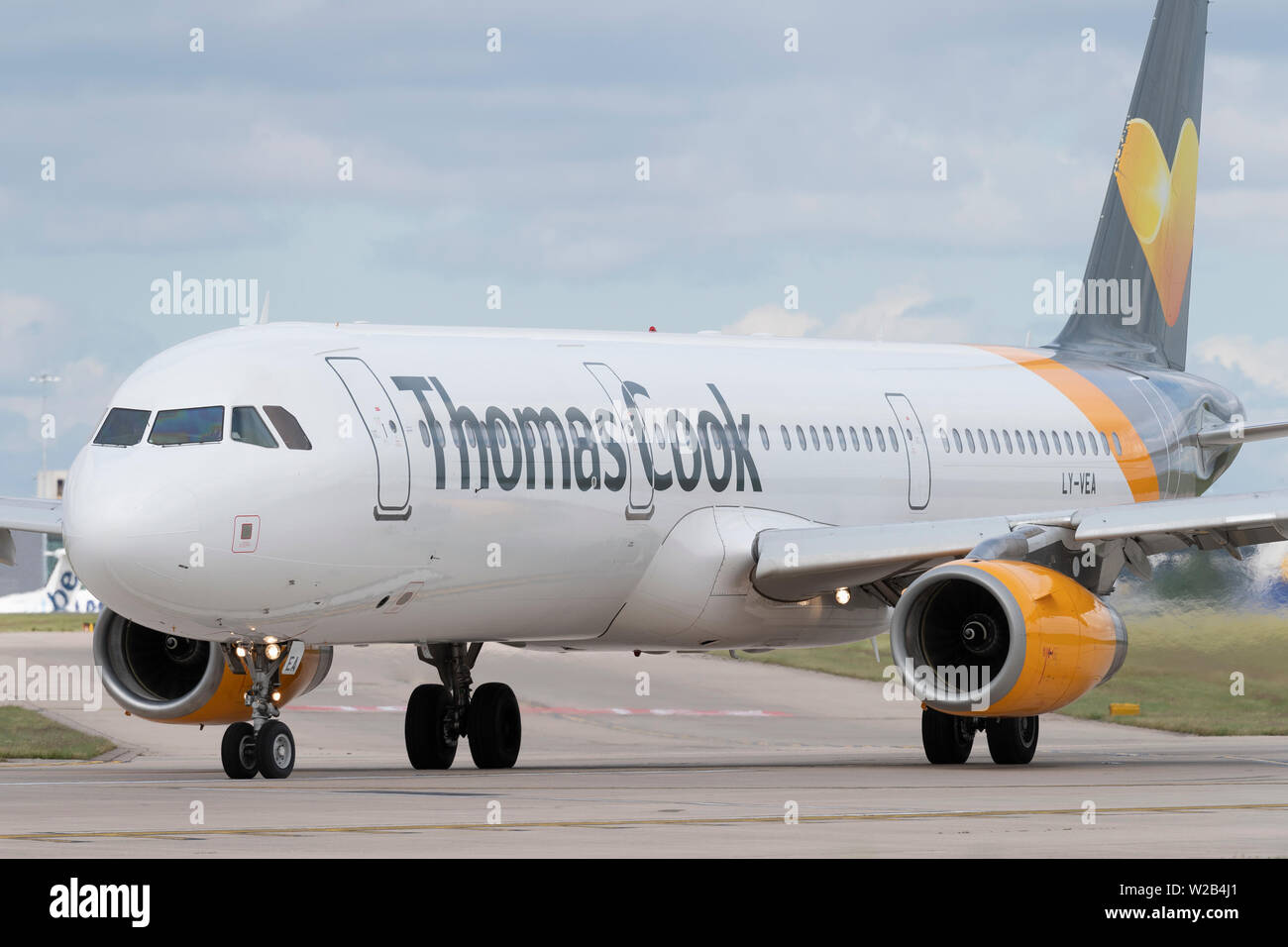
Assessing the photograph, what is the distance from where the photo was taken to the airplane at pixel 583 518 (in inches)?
707

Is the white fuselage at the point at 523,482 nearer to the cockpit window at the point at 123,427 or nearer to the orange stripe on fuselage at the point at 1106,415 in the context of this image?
the cockpit window at the point at 123,427

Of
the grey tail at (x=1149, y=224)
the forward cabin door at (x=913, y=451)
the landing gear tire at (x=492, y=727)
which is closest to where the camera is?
the landing gear tire at (x=492, y=727)

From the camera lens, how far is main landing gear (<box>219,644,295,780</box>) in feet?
60.6

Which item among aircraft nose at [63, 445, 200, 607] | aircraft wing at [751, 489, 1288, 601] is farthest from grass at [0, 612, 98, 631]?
aircraft nose at [63, 445, 200, 607]

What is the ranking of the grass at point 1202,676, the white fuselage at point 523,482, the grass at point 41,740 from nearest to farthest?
the white fuselage at point 523,482
the grass at point 41,740
the grass at point 1202,676

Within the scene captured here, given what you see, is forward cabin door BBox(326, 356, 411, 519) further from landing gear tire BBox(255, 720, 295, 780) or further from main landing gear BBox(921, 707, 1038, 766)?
main landing gear BBox(921, 707, 1038, 766)

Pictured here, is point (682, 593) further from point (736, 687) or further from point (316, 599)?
point (736, 687)

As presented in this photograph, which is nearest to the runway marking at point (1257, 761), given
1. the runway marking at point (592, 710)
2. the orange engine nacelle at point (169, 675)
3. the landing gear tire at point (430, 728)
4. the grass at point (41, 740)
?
the landing gear tire at point (430, 728)

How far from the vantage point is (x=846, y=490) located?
2372cm

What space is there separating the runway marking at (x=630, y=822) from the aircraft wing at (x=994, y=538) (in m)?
5.05

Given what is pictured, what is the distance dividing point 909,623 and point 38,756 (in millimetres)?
11135

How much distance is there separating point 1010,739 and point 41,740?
12290 mm
